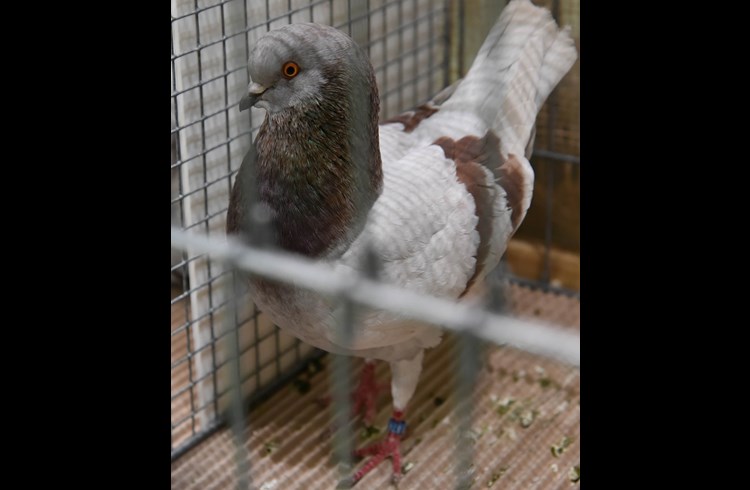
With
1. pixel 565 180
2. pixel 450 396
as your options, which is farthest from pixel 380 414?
pixel 565 180

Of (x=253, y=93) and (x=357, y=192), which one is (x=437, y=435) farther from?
(x=253, y=93)

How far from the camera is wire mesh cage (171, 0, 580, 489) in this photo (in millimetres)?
2264

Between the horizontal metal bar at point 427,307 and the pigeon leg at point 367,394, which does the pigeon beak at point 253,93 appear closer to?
the horizontal metal bar at point 427,307

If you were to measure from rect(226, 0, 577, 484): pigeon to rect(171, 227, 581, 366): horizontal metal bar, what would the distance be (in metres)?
0.46

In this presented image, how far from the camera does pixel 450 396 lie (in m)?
2.75

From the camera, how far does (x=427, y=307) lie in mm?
1179

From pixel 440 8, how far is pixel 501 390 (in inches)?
43.4

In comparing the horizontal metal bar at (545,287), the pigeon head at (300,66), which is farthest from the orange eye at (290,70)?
the horizontal metal bar at (545,287)

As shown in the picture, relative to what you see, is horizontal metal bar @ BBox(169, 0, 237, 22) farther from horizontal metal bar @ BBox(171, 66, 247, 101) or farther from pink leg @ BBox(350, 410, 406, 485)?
pink leg @ BBox(350, 410, 406, 485)

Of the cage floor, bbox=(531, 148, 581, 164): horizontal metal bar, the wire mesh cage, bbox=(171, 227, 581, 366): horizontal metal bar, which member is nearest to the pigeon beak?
the wire mesh cage

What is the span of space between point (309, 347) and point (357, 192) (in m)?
0.95

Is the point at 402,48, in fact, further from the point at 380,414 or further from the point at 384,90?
the point at 380,414

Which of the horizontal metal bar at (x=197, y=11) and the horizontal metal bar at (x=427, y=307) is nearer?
the horizontal metal bar at (x=427, y=307)

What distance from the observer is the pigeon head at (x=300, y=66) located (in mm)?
1915
